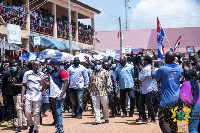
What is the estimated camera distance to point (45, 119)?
12867mm

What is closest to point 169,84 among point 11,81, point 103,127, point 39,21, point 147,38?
point 103,127

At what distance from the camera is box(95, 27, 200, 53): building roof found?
5191 centimetres

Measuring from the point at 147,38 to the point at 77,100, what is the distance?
4260cm

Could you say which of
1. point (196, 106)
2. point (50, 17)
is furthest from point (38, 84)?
point (50, 17)

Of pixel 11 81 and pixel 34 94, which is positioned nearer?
pixel 34 94

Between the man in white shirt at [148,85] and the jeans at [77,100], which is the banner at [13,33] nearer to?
the jeans at [77,100]

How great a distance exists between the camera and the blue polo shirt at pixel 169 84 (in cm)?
677

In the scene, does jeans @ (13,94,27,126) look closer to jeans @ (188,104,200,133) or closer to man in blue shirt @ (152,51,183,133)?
man in blue shirt @ (152,51,183,133)

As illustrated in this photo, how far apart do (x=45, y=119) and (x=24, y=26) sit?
13.3 m

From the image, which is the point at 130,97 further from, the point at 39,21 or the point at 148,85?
the point at 39,21

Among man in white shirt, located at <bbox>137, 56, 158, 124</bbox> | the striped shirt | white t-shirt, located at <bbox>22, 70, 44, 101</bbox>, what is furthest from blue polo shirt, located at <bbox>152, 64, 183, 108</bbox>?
the striped shirt

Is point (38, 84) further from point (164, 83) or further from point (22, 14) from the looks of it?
point (22, 14)

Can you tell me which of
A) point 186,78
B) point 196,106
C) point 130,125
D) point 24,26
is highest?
point 24,26

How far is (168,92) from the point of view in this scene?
683cm
